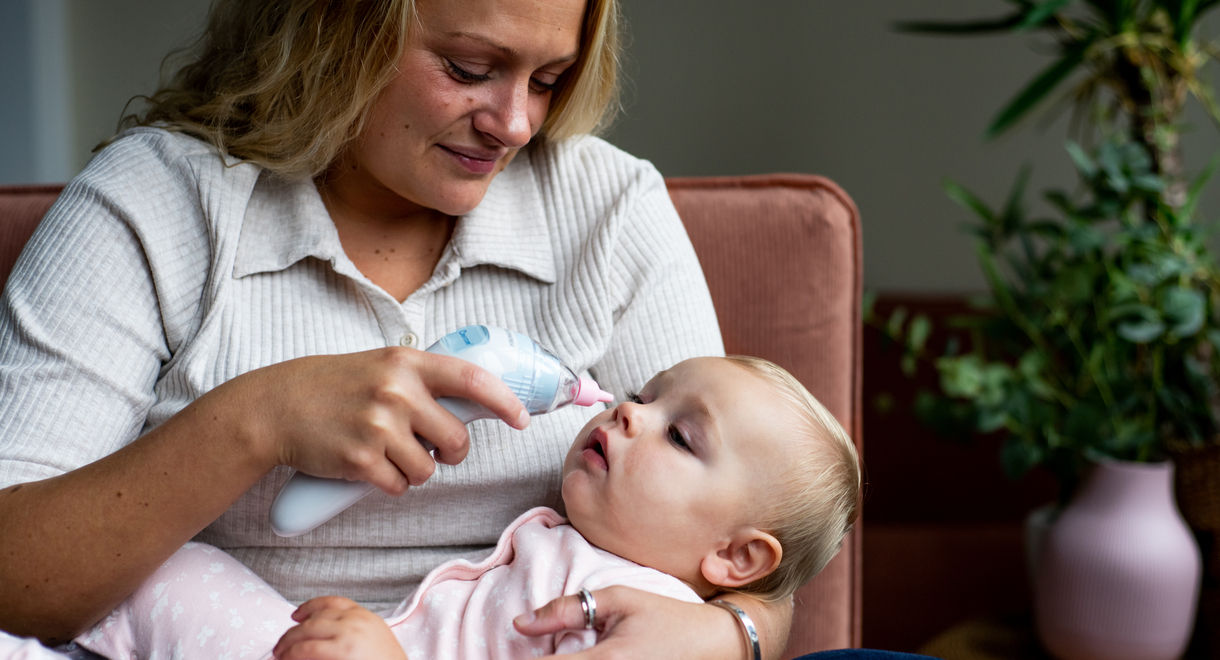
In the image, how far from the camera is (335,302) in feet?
4.16

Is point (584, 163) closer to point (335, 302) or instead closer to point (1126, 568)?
point (335, 302)

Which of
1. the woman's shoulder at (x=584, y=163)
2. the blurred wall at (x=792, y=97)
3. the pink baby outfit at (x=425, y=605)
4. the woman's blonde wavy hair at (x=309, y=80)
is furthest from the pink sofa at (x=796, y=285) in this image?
the blurred wall at (x=792, y=97)

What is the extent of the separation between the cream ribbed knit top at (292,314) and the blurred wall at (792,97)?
1.63 m

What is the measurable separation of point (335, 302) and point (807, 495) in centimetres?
62

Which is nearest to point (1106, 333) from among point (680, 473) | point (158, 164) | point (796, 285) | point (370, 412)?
point (796, 285)

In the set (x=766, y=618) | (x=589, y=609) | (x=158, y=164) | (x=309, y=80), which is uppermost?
(x=309, y=80)

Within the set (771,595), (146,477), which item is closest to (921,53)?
(771,595)

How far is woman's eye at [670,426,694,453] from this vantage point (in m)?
1.16

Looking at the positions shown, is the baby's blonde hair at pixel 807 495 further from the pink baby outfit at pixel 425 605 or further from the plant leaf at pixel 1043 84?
the plant leaf at pixel 1043 84

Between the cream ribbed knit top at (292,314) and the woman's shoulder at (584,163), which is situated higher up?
the woman's shoulder at (584,163)

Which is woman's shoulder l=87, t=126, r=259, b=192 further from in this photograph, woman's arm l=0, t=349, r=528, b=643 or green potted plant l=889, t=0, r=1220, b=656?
green potted plant l=889, t=0, r=1220, b=656

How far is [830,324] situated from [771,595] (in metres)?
0.50

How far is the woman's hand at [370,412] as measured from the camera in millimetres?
939

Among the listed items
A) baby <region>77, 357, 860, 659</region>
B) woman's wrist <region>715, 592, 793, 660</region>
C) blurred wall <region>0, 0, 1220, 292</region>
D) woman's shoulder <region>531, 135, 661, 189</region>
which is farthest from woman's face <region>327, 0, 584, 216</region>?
blurred wall <region>0, 0, 1220, 292</region>
